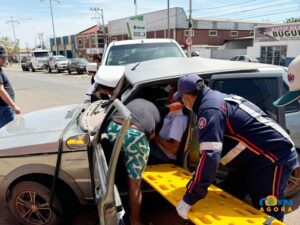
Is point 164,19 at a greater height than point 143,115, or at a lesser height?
greater

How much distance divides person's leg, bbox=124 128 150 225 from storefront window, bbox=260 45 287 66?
26.0 m

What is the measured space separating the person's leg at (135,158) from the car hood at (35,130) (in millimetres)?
688

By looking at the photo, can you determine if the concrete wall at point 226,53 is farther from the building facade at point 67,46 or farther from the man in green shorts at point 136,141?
the man in green shorts at point 136,141

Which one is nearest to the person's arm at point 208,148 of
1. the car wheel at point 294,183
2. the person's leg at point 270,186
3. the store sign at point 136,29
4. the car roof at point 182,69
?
the person's leg at point 270,186

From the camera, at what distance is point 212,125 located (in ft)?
6.63

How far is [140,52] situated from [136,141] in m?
4.24

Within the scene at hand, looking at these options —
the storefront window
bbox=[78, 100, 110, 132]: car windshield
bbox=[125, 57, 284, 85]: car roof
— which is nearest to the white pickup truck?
the storefront window

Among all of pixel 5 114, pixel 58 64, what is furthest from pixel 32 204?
pixel 58 64

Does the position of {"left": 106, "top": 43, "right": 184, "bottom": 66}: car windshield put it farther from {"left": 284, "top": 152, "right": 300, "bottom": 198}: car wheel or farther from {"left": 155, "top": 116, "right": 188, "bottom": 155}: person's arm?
{"left": 284, "top": 152, "right": 300, "bottom": 198}: car wheel

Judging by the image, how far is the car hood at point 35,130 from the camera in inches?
111

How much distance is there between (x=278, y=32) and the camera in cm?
2683

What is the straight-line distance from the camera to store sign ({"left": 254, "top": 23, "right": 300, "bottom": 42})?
81.9ft

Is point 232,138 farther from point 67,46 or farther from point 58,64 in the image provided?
point 67,46

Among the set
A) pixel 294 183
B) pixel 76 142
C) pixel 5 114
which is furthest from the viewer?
pixel 5 114
